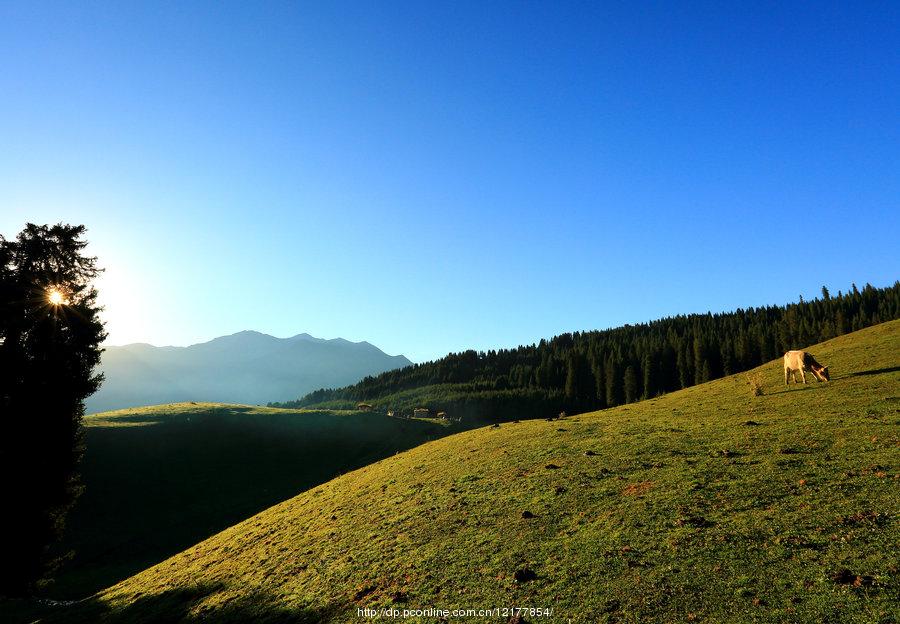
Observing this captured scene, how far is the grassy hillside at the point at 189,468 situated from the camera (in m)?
48.2

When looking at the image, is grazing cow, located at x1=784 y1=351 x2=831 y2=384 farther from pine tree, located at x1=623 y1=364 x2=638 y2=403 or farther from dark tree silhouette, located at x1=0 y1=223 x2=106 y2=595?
pine tree, located at x1=623 y1=364 x2=638 y2=403

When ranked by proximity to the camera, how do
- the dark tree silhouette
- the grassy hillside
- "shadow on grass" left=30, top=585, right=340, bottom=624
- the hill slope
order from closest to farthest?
the hill slope
"shadow on grass" left=30, top=585, right=340, bottom=624
the dark tree silhouette
the grassy hillside

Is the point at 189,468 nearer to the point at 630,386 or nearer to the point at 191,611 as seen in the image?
the point at 191,611

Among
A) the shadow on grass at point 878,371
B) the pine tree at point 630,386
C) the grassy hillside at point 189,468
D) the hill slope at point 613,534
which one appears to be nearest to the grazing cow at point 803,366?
the shadow on grass at point 878,371

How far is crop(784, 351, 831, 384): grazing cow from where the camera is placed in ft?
115

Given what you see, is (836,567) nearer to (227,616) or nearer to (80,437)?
(227,616)

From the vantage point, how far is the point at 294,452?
272 ft

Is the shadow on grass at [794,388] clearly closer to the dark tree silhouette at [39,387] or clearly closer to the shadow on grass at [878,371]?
the shadow on grass at [878,371]

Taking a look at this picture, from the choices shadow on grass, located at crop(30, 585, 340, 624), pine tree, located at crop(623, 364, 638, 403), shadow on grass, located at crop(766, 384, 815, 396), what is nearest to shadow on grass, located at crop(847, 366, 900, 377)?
shadow on grass, located at crop(766, 384, 815, 396)

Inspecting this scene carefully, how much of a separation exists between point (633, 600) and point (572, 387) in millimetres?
179959

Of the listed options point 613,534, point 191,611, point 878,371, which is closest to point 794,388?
point 878,371

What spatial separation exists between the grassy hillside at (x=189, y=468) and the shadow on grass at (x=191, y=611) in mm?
20012

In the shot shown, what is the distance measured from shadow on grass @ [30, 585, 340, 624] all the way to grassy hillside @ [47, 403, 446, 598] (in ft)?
65.7

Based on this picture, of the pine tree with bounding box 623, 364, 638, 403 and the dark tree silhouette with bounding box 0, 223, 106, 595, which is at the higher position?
the dark tree silhouette with bounding box 0, 223, 106, 595
